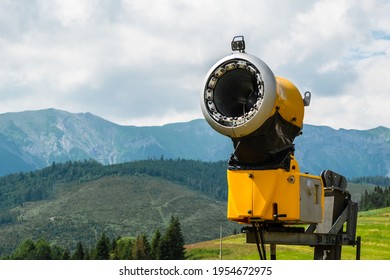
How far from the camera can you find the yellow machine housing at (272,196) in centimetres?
706

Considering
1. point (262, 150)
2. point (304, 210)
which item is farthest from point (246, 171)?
point (304, 210)

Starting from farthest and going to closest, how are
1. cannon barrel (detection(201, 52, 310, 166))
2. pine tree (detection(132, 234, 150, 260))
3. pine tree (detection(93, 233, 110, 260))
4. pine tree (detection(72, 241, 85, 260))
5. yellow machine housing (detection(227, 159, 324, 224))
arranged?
1. pine tree (detection(132, 234, 150, 260))
2. pine tree (detection(93, 233, 110, 260))
3. pine tree (detection(72, 241, 85, 260))
4. yellow machine housing (detection(227, 159, 324, 224))
5. cannon barrel (detection(201, 52, 310, 166))

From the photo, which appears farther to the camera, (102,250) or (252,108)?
(102,250)

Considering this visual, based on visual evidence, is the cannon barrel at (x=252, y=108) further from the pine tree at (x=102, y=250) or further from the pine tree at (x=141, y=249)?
the pine tree at (x=102, y=250)

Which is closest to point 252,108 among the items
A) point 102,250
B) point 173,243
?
point 173,243

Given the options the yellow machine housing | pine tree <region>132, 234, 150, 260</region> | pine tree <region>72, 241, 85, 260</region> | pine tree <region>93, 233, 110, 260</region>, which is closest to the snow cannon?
the yellow machine housing

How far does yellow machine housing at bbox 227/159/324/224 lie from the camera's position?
706 centimetres

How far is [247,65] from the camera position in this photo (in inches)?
281

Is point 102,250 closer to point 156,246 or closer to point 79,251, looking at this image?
point 79,251

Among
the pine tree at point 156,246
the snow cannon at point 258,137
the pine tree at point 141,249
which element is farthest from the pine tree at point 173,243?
the snow cannon at point 258,137

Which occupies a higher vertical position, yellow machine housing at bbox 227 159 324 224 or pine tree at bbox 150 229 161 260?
yellow machine housing at bbox 227 159 324 224

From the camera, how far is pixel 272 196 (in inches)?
278

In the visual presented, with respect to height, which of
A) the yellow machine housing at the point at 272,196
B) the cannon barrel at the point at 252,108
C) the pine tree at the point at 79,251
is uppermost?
the cannon barrel at the point at 252,108

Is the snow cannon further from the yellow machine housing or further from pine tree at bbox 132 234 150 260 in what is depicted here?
pine tree at bbox 132 234 150 260
